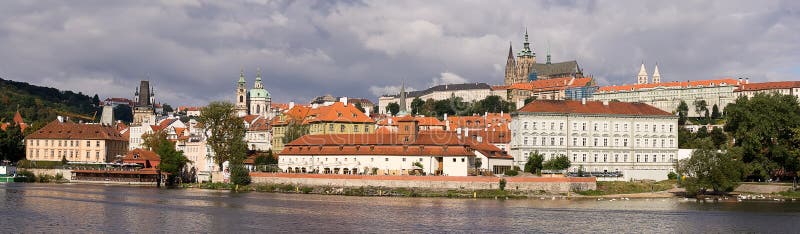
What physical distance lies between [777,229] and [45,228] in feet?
132

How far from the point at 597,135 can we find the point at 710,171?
742 inches

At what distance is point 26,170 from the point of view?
10594 cm

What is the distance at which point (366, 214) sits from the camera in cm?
5988

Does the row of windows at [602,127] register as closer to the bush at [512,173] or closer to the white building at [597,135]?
the white building at [597,135]

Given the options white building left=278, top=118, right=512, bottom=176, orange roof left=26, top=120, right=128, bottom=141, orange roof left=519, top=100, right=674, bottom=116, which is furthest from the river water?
orange roof left=26, top=120, right=128, bottom=141

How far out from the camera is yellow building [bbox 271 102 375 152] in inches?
4402

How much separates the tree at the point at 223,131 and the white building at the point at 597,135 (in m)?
28.1

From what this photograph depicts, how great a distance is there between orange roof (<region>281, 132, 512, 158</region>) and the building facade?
131 feet

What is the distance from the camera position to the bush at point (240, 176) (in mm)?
89750

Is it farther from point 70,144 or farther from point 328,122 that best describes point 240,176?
point 70,144

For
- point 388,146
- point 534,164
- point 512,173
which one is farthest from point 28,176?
point 534,164

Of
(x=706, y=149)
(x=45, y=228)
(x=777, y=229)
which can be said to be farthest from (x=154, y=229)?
(x=706, y=149)

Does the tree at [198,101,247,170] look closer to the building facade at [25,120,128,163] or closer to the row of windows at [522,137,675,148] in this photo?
the building facade at [25,120,128,163]

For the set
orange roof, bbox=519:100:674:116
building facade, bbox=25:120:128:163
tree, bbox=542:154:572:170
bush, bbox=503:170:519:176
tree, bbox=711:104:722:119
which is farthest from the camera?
tree, bbox=711:104:722:119
